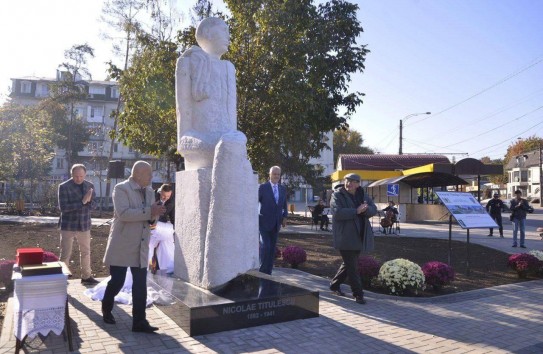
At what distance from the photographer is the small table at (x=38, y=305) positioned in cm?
407

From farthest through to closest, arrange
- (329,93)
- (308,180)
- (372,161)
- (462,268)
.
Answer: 1. (372,161)
2. (308,180)
3. (329,93)
4. (462,268)

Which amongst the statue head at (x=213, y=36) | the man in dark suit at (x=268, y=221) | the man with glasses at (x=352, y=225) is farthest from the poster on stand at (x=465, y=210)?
the statue head at (x=213, y=36)

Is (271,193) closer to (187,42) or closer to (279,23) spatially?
(279,23)

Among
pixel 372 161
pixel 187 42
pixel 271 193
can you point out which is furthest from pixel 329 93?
pixel 372 161

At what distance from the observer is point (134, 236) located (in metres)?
4.86

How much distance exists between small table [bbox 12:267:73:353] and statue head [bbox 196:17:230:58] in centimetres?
382

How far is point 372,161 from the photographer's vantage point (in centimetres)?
3694

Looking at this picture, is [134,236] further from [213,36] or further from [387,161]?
[387,161]

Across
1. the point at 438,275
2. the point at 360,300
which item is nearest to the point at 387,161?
the point at 438,275

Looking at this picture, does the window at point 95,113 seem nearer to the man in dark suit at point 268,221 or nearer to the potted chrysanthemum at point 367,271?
the man in dark suit at point 268,221

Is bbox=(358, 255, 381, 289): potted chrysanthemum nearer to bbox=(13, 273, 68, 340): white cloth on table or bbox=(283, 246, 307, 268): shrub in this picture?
bbox=(283, 246, 307, 268): shrub

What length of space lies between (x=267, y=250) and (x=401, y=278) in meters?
2.21

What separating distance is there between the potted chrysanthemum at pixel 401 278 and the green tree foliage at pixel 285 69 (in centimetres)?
527

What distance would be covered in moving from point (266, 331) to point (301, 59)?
8466 millimetres
